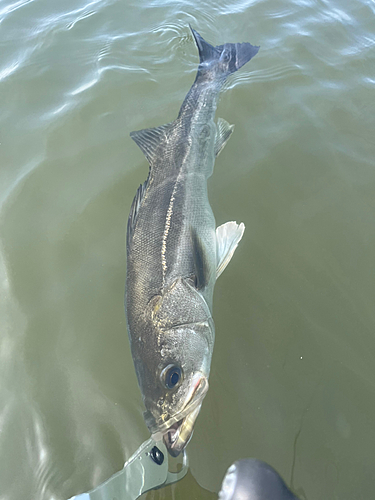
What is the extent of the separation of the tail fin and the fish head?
360cm

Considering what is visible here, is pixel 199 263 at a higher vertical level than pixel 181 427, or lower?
higher

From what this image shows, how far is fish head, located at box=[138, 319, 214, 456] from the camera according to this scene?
1.97 meters

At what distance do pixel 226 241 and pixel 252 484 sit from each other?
73.0 inches

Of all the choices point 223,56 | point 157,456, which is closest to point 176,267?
point 157,456

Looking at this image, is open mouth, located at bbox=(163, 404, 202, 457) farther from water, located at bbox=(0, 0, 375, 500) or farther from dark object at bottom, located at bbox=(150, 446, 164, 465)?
water, located at bbox=(0, 0, 375, 500)

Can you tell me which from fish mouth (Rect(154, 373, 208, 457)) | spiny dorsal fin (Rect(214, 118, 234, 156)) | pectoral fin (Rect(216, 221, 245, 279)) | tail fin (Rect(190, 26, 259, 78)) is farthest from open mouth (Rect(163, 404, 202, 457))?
tail fin (Rect(190, 26, 259, 78))

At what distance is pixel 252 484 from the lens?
5.25 ft

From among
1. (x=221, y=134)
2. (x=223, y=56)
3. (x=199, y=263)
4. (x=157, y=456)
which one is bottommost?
(x=157, y=456)

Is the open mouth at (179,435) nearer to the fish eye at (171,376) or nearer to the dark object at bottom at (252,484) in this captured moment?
the fish eye at (171,376)

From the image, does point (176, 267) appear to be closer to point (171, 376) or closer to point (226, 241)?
point (226, 241)

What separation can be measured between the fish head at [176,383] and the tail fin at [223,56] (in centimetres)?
360

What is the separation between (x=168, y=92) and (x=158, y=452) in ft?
14.0

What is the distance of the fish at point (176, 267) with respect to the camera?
207cm

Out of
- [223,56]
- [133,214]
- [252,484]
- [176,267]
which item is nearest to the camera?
[252,484]
